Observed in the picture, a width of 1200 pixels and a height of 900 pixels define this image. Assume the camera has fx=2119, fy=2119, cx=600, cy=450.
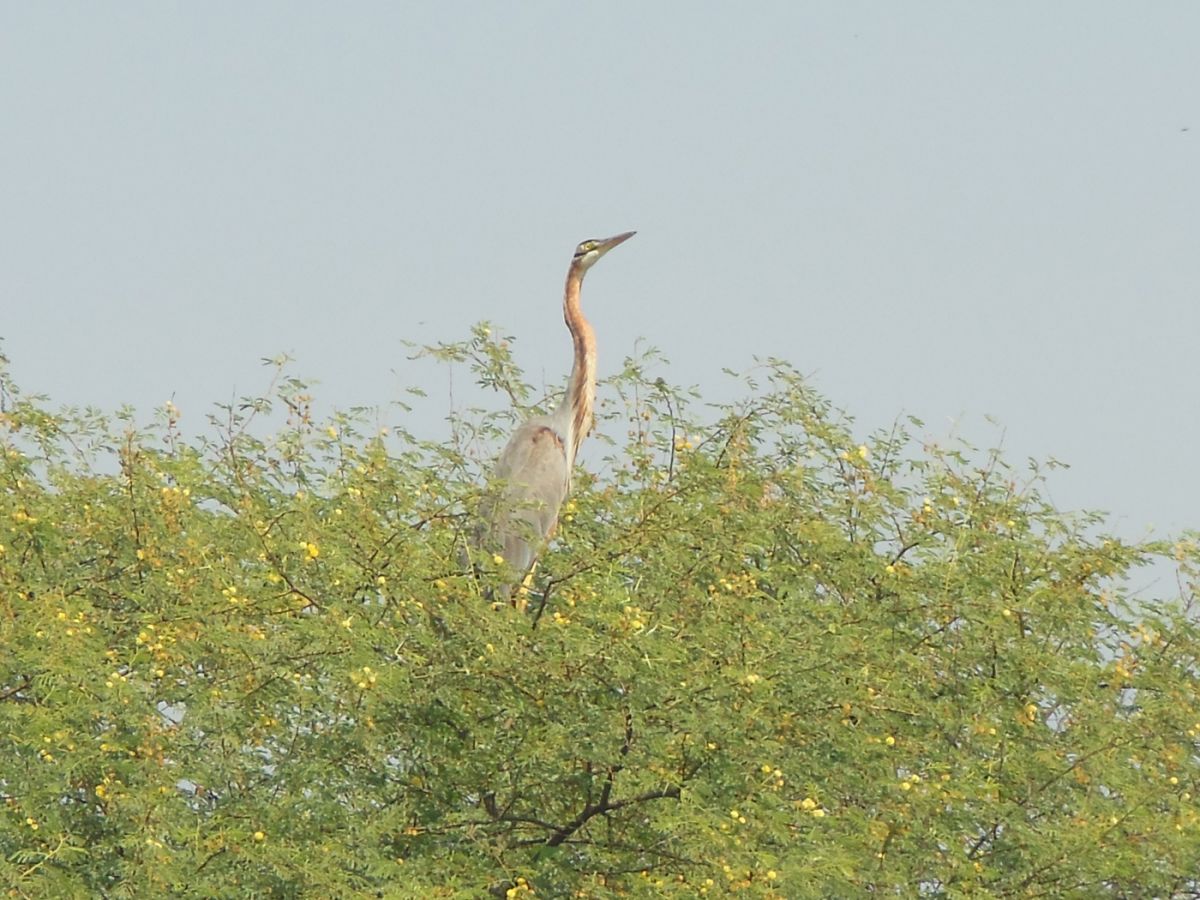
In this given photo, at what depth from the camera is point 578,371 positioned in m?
17.5

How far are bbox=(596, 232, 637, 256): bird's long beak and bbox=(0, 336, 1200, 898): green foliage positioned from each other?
5558mm

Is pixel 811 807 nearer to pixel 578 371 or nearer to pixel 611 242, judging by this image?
pixel 578 371

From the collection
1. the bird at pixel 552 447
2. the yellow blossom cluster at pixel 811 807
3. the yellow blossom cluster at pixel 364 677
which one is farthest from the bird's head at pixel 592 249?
the yellow blossom cluster at pixel 364 677

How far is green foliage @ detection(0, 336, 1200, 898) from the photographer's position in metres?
10.4

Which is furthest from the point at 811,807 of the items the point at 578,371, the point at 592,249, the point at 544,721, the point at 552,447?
the point at 592,249

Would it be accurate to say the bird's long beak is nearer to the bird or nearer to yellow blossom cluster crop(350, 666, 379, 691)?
the bird

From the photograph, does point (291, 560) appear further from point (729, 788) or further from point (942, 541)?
point (942, 541)

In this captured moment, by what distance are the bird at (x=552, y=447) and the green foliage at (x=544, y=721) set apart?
0.75 m

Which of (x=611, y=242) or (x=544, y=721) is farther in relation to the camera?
(x=611, y=242)

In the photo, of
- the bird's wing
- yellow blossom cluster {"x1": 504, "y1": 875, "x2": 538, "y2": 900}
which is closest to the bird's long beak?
the bird's wing

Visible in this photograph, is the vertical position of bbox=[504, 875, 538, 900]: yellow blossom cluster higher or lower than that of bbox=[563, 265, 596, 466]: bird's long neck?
lower

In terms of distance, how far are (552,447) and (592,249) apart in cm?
353

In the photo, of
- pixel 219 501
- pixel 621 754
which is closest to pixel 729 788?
pixel 621 754

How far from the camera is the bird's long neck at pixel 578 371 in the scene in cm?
1705
